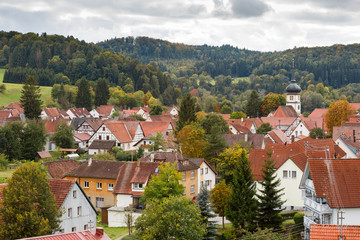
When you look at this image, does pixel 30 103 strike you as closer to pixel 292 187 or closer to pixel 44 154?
pixel 44 154

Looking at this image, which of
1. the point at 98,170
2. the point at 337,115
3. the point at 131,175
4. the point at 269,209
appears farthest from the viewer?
the point at 337,115

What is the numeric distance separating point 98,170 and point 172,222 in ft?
70.8

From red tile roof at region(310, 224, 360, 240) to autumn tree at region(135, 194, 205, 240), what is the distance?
362 inches

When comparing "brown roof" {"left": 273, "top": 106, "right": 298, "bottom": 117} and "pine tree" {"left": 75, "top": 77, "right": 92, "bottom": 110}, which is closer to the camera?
"brown roof" {"left": 273, "top": 106, "right": 298, "bottom": 117}

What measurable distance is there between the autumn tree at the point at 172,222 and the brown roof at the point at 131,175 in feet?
50.1

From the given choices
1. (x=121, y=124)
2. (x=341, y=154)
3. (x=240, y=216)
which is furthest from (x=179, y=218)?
(x=121, y=124)

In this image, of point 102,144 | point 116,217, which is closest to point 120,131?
point 102,144

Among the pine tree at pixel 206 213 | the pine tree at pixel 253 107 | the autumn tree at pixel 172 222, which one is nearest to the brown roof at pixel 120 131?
the pine tree at pixel 253 107

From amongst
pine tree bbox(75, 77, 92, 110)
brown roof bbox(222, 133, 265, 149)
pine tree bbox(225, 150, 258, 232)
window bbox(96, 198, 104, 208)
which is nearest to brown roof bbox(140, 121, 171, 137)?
brown roof bbox(222, 133, 265, 149)

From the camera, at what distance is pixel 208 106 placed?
166750 millimetres

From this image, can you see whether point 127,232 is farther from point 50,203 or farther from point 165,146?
point 165,146

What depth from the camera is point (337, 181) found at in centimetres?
3569

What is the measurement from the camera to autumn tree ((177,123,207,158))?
217 ft

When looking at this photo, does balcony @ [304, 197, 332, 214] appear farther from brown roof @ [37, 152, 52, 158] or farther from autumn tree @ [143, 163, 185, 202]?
brown roof @ [37, 152, 52, 158]
